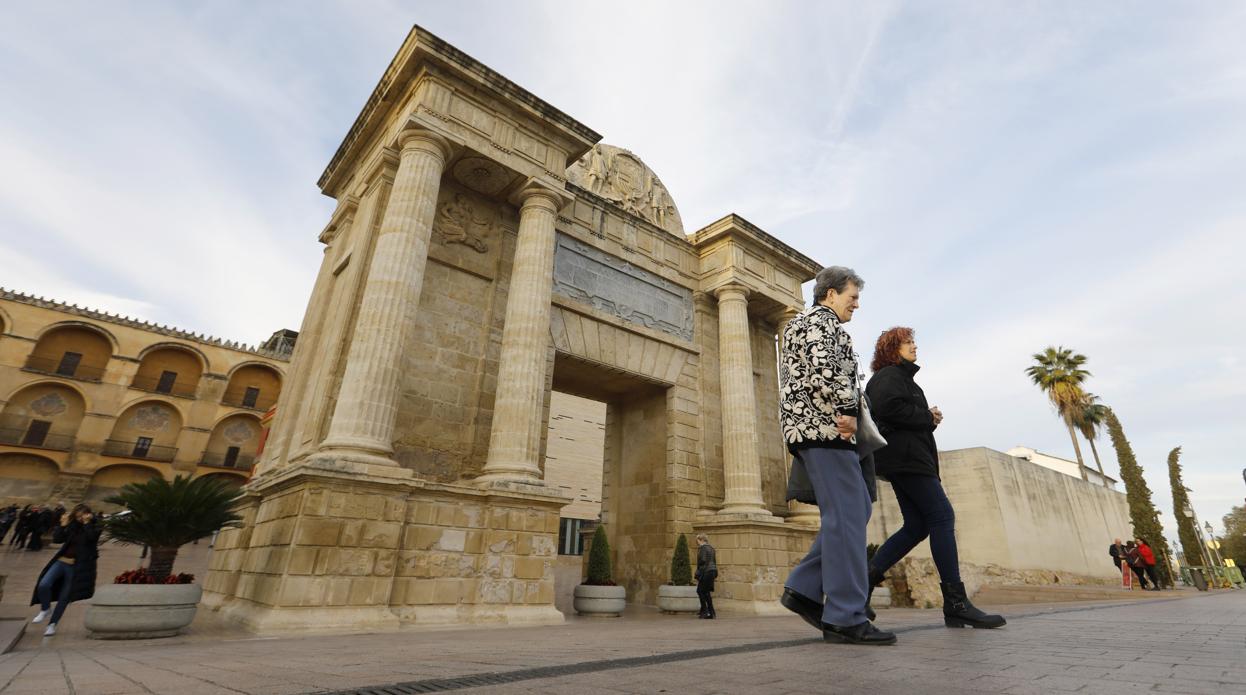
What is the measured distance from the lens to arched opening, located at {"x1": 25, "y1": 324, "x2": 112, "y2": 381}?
1209 inches

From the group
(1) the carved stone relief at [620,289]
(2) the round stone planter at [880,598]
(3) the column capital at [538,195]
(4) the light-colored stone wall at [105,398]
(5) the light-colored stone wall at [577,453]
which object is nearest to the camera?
(3) the column capital at [538,195]

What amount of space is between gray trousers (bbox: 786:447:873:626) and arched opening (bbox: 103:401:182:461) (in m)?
40.1

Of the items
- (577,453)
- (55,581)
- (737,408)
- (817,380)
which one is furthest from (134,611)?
(577,453)

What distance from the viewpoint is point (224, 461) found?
34.8 metres

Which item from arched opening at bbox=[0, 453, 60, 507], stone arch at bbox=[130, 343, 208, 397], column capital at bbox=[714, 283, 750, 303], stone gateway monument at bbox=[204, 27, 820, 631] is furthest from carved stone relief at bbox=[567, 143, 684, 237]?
arched opening at bbox=[0, 453, 60, 507]

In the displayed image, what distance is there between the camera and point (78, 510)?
993 cm

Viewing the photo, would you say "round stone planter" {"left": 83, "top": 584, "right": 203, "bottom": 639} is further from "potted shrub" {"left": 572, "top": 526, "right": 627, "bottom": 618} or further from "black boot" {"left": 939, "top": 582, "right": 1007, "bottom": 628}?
"black boot" {"left": 939, "top": 582, "right": 1007, "bottom": 628}

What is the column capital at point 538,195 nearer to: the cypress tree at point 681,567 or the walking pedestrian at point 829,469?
the cypress tree at point 681,567

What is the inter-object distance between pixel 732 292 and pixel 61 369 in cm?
3771

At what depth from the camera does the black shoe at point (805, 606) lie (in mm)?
3521

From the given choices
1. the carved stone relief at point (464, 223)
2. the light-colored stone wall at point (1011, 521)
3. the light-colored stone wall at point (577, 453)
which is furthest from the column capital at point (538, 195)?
the light-colored stone wall at point (577, 453)

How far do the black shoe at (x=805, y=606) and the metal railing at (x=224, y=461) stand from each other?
131 ft

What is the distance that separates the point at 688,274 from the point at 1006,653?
1205cm

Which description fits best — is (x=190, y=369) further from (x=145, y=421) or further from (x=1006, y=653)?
(x=1006, y=653)
